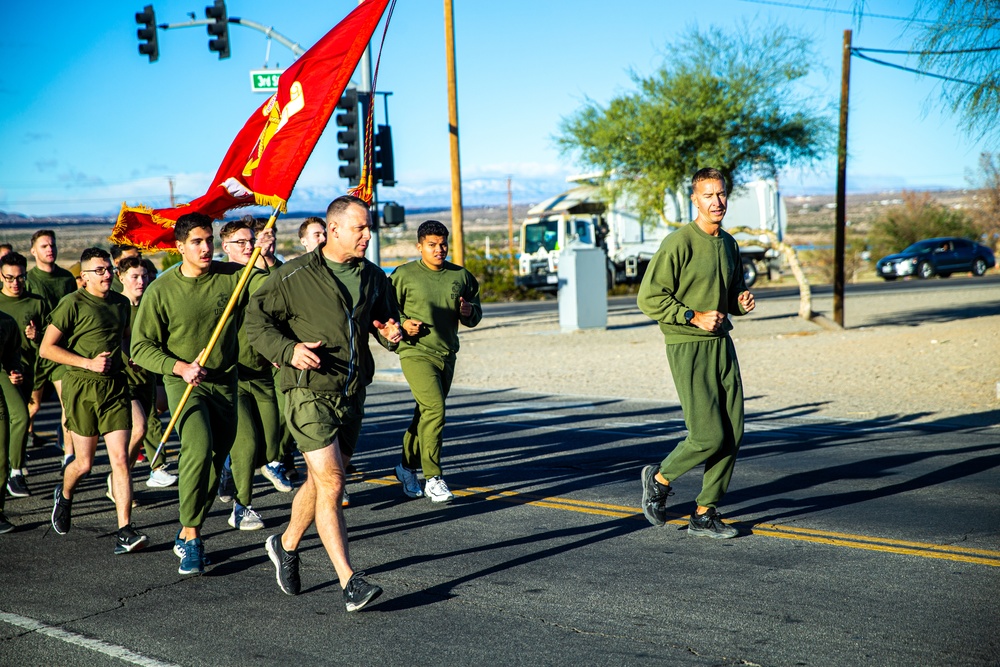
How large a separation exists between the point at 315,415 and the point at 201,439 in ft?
4.04

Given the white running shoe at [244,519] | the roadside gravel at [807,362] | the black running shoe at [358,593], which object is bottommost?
the roadside gravel at [807,362]

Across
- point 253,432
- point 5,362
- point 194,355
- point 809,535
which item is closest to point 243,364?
point 253,432

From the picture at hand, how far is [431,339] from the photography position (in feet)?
25.0

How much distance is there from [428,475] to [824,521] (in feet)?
9.12

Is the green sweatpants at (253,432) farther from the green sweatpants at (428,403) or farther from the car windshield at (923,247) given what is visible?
the car windshield at (923,247)

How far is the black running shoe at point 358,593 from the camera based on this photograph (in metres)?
4.89

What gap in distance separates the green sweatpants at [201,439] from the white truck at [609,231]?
3027cm

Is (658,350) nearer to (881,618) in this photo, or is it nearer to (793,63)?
(793,63)

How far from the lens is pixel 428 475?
297 inches

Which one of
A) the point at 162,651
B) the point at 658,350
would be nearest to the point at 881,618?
the point at 162,651

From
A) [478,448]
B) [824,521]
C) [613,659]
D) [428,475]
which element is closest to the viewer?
[613,659]

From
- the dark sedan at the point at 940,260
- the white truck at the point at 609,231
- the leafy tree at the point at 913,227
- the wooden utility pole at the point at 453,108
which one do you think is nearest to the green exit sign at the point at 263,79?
the wooden utility pole at the point at 453,108

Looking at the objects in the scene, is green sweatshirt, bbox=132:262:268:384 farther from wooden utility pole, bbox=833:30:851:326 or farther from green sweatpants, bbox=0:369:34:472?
wooden utility pole, bbox=833:30:851:326

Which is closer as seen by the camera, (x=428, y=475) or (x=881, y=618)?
(x=881, y=618)
